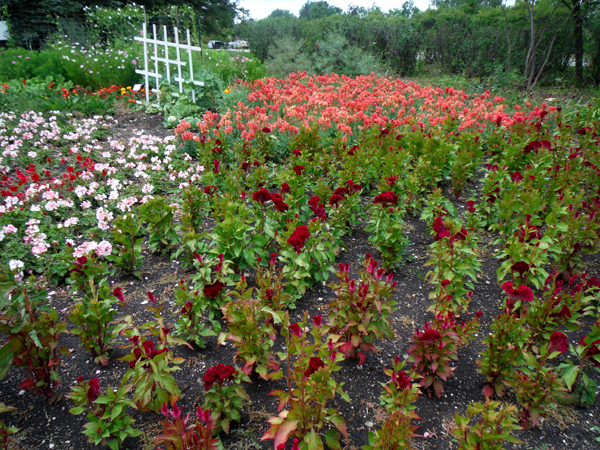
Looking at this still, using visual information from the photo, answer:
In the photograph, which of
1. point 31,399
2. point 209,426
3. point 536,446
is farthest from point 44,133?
point 536,446

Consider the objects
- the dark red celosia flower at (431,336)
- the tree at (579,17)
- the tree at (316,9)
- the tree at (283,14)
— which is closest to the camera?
the dark red celosia flower at (431,336)

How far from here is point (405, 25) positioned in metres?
14.8

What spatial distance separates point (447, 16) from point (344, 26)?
439cm

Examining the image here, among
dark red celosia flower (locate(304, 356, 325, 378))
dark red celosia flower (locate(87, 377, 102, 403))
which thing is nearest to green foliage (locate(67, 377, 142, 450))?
dark red celosia flower (locate(87, 377, 102, 403))

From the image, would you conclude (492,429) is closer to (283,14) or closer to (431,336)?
(431,336)

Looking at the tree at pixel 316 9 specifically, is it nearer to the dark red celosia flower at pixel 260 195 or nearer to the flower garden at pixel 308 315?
the flower garden at pixel 308 315

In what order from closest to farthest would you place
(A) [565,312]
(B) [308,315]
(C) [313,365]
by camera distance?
(C) [313,365], (A) [565,312], (B) [308,315]

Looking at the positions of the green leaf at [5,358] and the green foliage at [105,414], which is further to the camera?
the green leaf at [5,358]

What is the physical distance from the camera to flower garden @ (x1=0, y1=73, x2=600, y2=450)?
1757mm

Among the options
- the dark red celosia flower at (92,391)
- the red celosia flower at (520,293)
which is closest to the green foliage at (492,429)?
the red celosia flower at (520,293)

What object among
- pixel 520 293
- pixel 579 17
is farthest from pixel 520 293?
pixel 579 17

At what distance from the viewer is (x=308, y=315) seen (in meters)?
2.81

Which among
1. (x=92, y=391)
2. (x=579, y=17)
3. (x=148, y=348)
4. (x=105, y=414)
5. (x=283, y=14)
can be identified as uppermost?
(x=283, y=14)

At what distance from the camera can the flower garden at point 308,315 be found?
1.76 m
